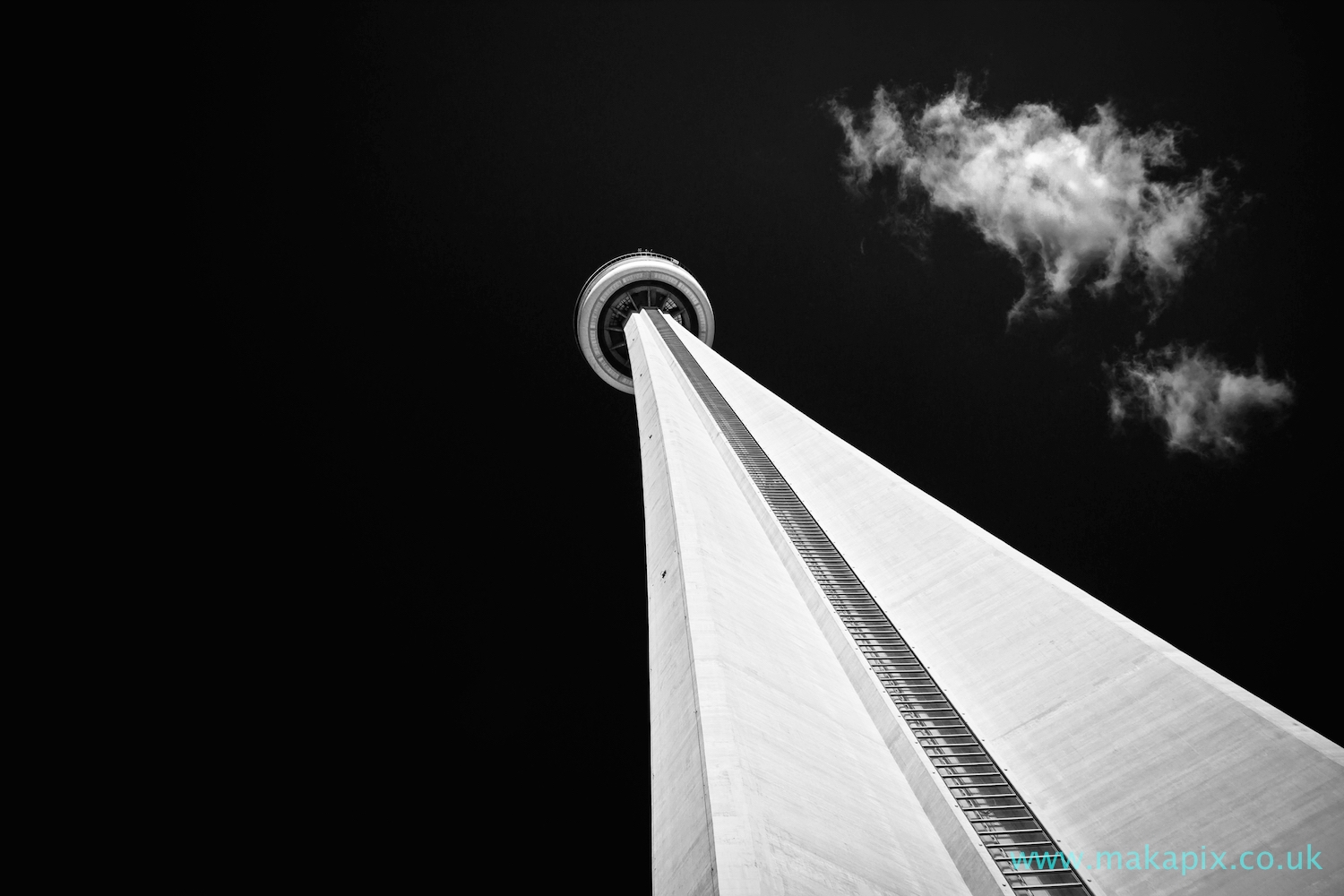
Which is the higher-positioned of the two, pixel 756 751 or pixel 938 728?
pixel 938 728

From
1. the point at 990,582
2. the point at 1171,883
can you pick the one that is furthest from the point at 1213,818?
the point at 990,582

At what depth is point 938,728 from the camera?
6.79 m

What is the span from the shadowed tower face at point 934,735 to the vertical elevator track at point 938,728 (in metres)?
0.02

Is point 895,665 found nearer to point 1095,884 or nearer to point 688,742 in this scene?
point 1095,884

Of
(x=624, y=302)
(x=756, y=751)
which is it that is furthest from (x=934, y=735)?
(x=624, y=302)

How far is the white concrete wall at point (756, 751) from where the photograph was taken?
13.8 ft

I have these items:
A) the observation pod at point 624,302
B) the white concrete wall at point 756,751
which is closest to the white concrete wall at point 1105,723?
the white concrete wall at point 756,751

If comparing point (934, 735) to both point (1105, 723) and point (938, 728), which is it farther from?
point (1105, 723)

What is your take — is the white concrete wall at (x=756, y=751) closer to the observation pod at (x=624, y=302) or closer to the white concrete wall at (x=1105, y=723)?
the white concrete wall at (x=1105, y=723)

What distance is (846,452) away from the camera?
38.0 feet

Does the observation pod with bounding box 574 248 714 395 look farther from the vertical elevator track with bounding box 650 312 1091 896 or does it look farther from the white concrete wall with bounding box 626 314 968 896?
the white concrete wall with bounding box 626 314 968 896

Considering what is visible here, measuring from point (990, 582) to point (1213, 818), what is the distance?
3051mm

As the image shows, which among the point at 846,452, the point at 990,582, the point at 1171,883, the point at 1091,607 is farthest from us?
the point at 846,452

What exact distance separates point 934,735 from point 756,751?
2570mm
